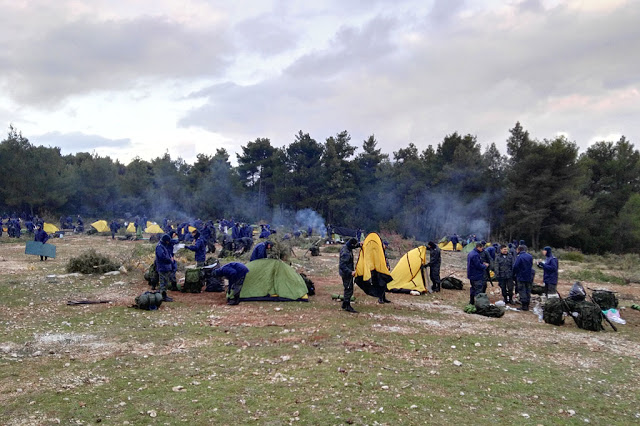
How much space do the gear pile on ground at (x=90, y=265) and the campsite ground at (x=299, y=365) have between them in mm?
3196

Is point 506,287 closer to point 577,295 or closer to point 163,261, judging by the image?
point 577,295

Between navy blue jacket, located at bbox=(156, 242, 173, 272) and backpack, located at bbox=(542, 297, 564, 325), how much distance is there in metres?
9.54

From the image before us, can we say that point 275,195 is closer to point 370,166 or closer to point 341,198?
point 341,198

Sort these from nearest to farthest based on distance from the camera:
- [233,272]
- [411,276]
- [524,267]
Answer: [233,272], [524,267], [411,276]

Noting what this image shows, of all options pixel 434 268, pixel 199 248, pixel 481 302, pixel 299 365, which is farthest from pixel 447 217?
pixel 299 365

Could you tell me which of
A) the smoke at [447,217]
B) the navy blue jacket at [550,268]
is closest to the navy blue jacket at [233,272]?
the navy blue jacket at [550,268]

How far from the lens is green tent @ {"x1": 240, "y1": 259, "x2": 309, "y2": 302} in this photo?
11.5 m

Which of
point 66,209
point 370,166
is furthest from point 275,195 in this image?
point 66,209

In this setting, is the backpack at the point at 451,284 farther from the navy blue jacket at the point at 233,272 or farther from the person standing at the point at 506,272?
the navy blue jacket at the point at 233,272

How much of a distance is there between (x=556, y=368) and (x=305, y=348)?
4.09 m

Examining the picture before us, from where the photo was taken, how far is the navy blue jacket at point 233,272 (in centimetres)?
1107

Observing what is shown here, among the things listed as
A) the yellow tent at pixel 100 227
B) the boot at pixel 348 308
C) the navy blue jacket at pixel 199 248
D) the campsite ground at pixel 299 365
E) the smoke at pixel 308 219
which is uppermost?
the smoke at pixel 308 219

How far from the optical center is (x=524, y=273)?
37.4 feet

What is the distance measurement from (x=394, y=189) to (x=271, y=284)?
1525 inches
